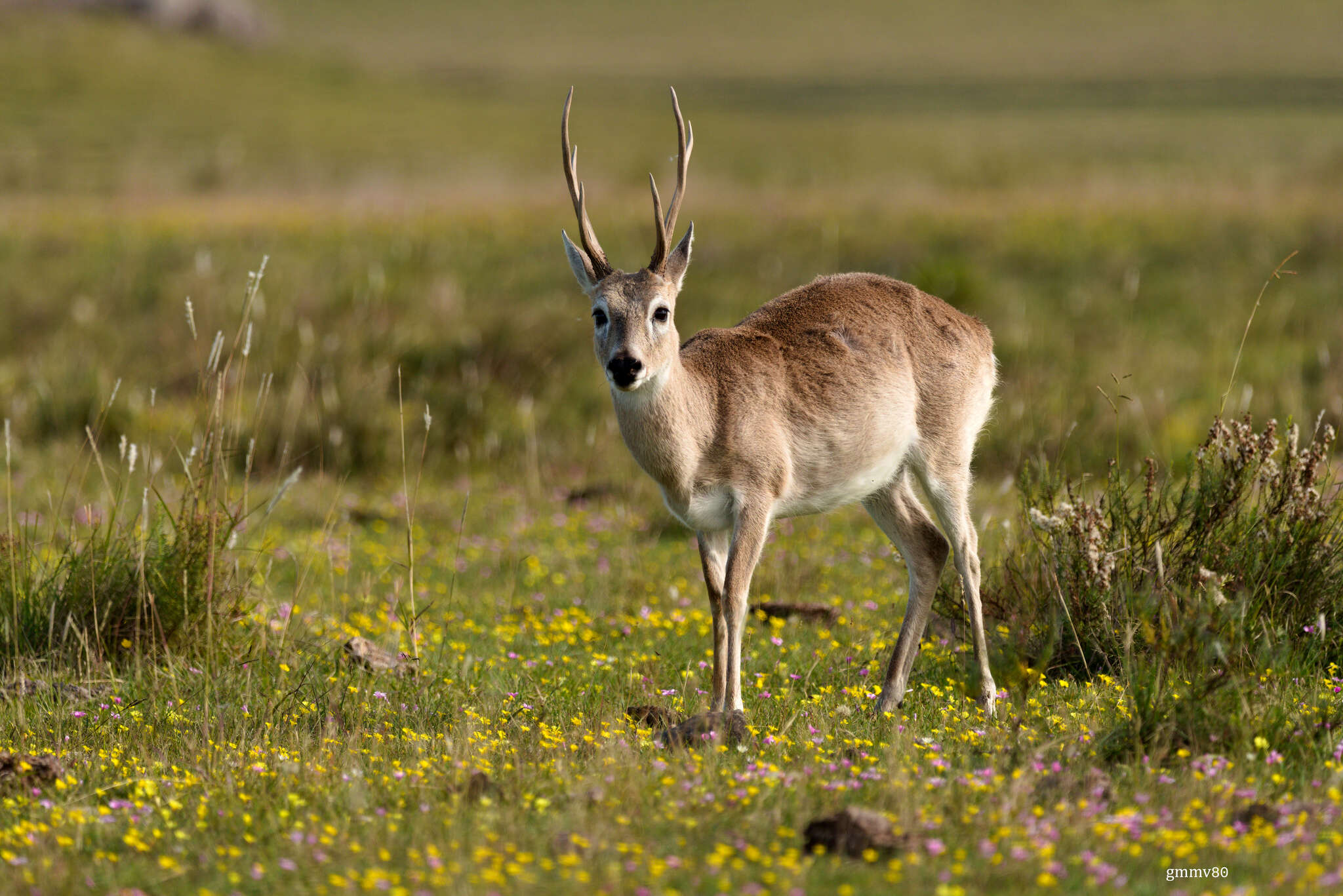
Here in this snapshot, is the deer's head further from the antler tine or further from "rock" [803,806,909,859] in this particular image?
"rock" [803,806,909,859]

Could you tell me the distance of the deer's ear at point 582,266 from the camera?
20.7ft

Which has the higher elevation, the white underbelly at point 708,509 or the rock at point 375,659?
the white underbelly at point 708,509

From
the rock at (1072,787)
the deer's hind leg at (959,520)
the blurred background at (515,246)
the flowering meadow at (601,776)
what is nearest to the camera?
the flowering meadow at (601,776)

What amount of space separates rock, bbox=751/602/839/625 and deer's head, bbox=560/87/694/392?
2.21m

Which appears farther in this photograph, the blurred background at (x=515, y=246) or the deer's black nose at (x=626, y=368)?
the blurred background at (x=515, y=246)

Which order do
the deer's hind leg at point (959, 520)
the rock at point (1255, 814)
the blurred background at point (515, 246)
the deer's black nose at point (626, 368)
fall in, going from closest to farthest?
1. the rock at point (1255, 814)
2. the deer's black nose at point (626, 368)
3. the deer's hind leg at point (959, 520)
4. the blurred background at point (515, 246)

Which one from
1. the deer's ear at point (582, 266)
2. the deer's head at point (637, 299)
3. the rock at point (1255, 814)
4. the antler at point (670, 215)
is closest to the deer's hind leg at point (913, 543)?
the deer's head at point (637, 299)

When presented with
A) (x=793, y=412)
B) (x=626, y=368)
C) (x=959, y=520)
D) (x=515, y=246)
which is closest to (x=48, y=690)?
(x=626, y=368)

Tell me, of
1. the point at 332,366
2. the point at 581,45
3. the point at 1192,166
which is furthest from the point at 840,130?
the point at 581,45

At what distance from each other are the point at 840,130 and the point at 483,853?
4499cm

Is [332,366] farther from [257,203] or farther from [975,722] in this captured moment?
[257,203]

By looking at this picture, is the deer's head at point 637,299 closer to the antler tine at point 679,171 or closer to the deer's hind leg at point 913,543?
the antler tine at point 679,171

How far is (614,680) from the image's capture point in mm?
6637

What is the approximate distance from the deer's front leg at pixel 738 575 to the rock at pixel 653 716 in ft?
0.76
